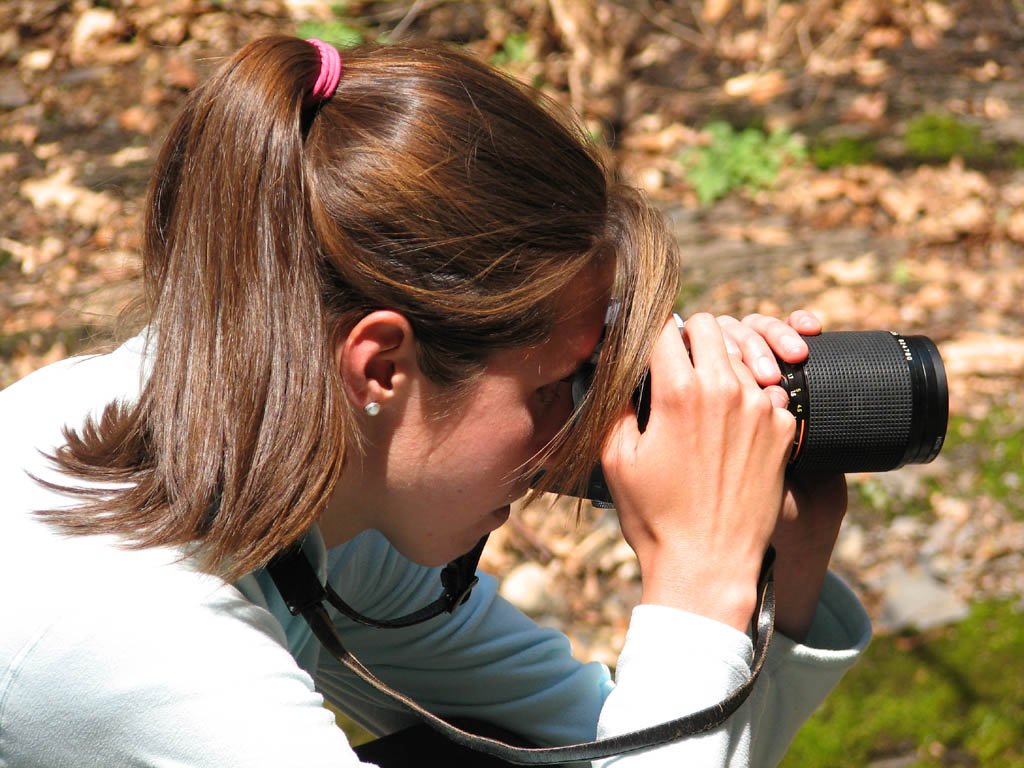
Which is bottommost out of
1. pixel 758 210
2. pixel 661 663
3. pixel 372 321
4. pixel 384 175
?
pixel 758 210

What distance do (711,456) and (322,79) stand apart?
2.19 ft

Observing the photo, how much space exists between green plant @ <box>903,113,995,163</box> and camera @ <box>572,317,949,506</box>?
2.46m

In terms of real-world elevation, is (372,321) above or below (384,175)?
below

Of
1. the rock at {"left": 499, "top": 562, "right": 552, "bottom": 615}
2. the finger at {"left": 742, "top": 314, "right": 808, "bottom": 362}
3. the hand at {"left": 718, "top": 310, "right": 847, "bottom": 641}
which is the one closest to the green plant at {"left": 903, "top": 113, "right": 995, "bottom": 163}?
the rock at {"left": 499, "top": 562, "right": 552, "bottom": 615}

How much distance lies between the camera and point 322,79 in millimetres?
1301

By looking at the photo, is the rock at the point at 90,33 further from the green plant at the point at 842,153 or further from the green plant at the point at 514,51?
the green plant at the point at 842,153

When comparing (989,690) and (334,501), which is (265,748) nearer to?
(334,501)

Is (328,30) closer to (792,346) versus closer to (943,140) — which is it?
(943,140)

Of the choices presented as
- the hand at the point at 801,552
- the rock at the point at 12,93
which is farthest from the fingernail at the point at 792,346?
the rock at the point at 12,93

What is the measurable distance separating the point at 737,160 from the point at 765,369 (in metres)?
2.46

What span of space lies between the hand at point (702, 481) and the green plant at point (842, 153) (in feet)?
8.39

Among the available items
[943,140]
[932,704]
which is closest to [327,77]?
[932,704]

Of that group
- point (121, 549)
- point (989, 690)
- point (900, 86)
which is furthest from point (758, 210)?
point (121, 549)

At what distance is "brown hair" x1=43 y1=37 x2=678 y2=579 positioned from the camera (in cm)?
123
